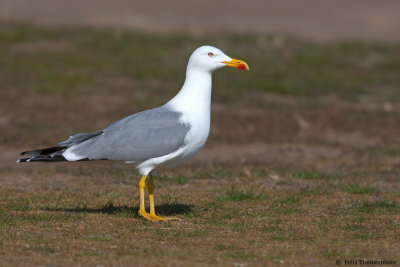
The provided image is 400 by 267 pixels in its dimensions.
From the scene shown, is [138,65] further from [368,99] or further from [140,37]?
[368,99]

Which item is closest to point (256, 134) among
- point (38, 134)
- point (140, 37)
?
point (38, 134)

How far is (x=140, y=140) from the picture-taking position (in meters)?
8.30

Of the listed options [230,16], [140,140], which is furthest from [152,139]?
[230,16]

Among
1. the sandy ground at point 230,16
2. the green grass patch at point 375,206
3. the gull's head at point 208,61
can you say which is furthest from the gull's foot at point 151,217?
the sandy ground at point 230,16

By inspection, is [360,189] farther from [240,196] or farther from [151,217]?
[151,217]

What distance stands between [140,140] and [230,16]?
20459 millimetres

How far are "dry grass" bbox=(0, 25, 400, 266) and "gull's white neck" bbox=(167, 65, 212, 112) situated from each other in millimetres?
881

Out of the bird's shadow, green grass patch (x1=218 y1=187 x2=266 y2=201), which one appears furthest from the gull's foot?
green grass patch (x1=218 y1=187 x2=266 y2=201)

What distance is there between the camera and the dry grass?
7176 mm

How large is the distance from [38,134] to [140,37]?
8510 millimetres

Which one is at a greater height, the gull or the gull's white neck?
the gull's white neck

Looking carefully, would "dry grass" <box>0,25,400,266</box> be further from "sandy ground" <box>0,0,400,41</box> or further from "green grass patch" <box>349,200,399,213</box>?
"sandy ground" <box>0,0,400,41</box>

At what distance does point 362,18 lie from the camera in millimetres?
28359

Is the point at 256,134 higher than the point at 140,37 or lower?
lower
